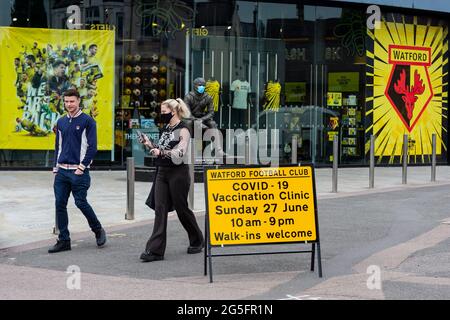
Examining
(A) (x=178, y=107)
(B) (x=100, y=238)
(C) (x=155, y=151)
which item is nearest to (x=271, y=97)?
(B) (x=100, y=238)

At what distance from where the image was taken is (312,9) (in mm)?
20984

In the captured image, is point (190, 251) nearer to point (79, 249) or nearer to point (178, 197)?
point (178, 197)

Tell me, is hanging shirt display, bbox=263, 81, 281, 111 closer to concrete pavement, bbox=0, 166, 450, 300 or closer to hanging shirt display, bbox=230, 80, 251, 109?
hanging shirt display, bbox=230, 80, 251, 109

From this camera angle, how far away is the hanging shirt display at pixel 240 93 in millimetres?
20609

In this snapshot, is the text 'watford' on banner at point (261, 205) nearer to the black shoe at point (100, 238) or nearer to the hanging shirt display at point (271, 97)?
the black shoe at point (100, 238)

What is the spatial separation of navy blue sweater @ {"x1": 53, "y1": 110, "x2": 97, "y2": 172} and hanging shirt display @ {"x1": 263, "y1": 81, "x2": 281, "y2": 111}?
41.0 feet

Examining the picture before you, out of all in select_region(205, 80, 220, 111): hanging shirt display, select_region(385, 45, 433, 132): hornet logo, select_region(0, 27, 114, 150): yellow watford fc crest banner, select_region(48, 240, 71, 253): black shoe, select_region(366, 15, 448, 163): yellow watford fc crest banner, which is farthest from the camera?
select_region(385, 45, 433, 132): hornet logo

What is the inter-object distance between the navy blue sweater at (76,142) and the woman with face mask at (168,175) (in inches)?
34.4

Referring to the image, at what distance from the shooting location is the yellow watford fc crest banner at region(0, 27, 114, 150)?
1873cm

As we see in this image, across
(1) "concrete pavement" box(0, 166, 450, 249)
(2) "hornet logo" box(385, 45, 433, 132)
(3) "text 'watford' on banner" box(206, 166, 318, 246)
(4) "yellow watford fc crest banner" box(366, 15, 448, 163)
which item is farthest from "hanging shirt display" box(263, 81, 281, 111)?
(3) "text 'watford' on banner" box(206, 166, 318, 246)

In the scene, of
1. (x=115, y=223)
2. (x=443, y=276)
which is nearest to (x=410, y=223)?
(x=443, y=276)

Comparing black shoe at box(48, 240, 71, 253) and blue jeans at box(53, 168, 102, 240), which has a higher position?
blue jeans at box(53, 168, 102, 240)

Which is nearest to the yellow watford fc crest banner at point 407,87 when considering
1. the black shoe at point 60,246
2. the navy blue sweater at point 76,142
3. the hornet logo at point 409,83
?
the hornet logo at point 409,83

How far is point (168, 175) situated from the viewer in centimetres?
809
